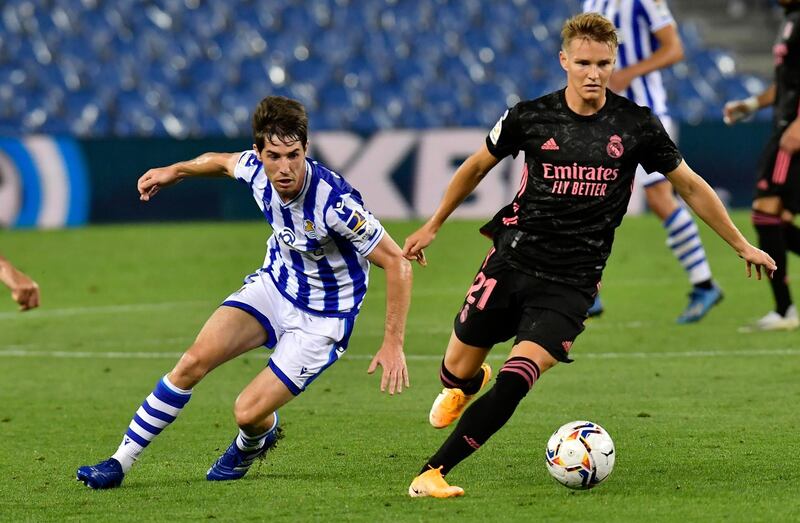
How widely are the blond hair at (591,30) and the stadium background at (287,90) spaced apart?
11.2 metres

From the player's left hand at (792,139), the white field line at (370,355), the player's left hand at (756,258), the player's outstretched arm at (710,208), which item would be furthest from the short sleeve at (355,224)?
the player's left hand at (792,139)

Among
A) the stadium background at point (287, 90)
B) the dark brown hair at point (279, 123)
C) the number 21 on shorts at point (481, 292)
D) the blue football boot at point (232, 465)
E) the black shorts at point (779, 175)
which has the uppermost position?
the dark brown hair at point (279, 123)

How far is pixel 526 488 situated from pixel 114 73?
49.0ft

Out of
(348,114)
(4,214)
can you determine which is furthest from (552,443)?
(348,114)

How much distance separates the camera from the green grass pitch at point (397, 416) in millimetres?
4953

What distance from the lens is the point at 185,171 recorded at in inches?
227

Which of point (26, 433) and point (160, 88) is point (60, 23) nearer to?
point (160, 88)

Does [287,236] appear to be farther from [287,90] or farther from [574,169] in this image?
[287,90]

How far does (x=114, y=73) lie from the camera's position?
19.1m

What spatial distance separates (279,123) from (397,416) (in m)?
2.20

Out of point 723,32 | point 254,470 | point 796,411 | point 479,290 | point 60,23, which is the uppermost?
point 479,290

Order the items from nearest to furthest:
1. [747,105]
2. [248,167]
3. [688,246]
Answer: [248,167] < [747,105] < [688,246]

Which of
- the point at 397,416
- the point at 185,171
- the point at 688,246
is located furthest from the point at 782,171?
the point at 185,171

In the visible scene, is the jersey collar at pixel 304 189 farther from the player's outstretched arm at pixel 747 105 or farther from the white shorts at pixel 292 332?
the player's outstretched arm at pixel 747 105
